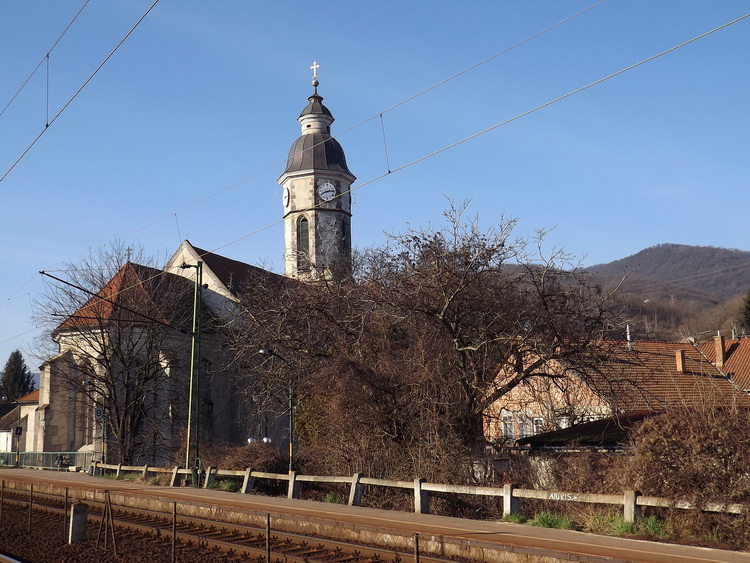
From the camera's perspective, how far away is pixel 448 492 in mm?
17859

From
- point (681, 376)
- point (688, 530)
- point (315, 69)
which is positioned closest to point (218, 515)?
point (688, 530)

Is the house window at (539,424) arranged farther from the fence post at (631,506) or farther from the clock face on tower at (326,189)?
the clock face on tower at (326,189)

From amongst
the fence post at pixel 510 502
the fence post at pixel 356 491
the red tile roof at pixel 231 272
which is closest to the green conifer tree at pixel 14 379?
the red tile roof at pixel 231 272

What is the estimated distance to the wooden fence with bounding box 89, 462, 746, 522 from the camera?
42.9 ft

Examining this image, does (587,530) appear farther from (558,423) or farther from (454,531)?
(558,423)

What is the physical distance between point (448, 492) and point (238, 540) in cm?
504

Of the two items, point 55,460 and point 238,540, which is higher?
point 55,460

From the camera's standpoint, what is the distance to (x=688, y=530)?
42.3 ft

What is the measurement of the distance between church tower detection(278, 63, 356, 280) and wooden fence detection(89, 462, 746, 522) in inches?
1253

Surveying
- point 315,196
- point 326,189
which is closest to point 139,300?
point 315,196

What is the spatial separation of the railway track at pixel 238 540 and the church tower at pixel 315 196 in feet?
129

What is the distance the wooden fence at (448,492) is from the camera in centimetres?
1309

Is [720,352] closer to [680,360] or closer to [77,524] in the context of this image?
[680,360]

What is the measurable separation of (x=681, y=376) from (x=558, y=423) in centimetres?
709
